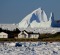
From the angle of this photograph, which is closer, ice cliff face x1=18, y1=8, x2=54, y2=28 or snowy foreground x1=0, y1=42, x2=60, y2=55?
snowy foreground x1=0, y1=42, x2=60, y2=55

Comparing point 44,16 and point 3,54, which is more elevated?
point 44,16

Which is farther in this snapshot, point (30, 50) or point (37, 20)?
point (37, 20)

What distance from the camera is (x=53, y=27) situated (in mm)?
47125

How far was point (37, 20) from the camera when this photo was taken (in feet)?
176

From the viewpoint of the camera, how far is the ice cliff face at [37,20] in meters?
47.7

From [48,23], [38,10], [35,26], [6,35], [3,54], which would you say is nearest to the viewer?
[3,54]

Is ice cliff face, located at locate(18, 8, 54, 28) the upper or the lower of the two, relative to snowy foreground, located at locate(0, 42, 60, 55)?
upper

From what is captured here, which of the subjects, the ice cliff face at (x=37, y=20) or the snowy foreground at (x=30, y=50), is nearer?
the snowy foreground at (x=30, y=50)

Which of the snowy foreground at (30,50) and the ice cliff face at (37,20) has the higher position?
the ice cliff face at (37,20)

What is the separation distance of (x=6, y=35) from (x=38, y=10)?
79.5 ft

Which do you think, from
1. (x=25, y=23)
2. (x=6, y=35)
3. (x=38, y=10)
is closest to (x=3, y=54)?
(x=6, y=35)

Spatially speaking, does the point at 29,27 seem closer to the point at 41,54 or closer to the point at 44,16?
the point at 44,16

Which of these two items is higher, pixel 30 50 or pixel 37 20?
pixel 37 20

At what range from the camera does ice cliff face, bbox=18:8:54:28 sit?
156 feet
